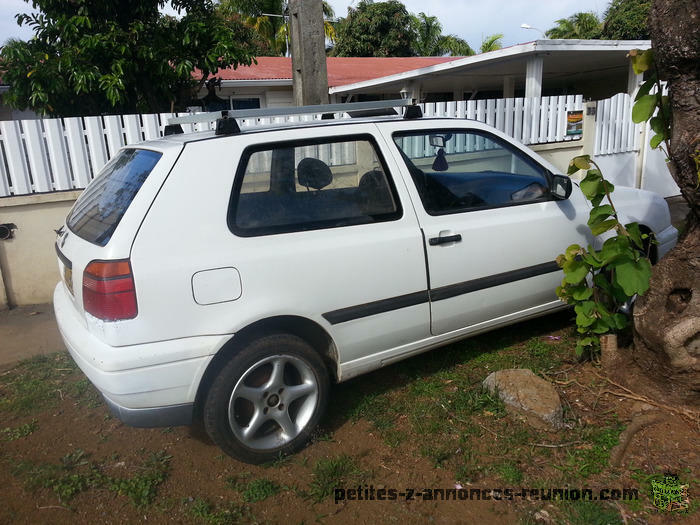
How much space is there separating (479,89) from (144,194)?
19.4m

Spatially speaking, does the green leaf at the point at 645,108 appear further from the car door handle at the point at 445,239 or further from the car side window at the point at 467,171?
the car door handle at the point at 445,239

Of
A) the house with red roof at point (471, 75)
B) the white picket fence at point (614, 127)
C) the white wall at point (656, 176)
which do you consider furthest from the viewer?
the house with red roof at point (471, 75)

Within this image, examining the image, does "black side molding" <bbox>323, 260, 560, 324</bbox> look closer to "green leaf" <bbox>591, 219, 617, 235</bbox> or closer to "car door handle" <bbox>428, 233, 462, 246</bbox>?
"car door handle" <bbox>428, 233, 462, 246</bbox>

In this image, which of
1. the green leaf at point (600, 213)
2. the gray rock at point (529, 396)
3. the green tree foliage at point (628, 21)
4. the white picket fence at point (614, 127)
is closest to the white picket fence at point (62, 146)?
the gray rock at point (529, 396)

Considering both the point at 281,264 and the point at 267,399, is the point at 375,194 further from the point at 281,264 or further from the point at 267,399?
the point at 267,399

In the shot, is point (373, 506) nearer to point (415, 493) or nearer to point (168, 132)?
point (415, 493)

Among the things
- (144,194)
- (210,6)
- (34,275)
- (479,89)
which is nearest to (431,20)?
(479,89)

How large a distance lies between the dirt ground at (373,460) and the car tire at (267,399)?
137mm

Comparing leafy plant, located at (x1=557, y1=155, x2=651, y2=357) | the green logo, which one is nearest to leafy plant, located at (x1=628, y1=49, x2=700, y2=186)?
leafy plant, located at (x1=557, y1=155, x2=651, y2=357)

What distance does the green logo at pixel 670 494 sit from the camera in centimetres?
244

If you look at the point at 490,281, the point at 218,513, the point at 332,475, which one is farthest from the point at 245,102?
the point at 218,513

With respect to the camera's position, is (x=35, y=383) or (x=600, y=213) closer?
(x=600, y=213)

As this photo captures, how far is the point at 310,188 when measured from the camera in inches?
119

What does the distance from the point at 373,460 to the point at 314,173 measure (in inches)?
63.2
